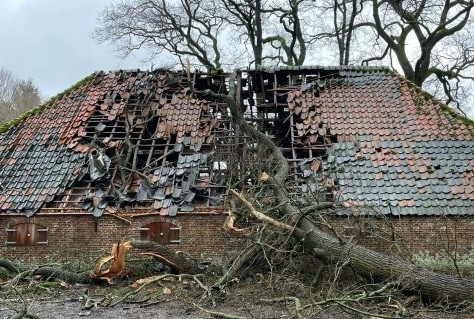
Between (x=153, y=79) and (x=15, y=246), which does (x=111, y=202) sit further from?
(x=153, y=79)

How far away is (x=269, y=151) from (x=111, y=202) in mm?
4079

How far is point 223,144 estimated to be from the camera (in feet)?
43.5

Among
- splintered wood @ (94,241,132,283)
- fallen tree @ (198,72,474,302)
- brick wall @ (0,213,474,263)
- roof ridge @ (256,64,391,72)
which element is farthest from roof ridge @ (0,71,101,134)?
fallen tree @ (198,72,474,302)

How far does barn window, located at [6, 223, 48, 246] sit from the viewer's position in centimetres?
1197

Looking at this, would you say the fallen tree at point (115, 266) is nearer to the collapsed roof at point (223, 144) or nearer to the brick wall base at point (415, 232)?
the collapsed roof at point (223, 144)

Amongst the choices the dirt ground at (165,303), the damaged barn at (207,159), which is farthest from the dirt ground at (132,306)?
Answer: the damaged barn at (207,159)

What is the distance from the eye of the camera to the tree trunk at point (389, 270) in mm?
7906

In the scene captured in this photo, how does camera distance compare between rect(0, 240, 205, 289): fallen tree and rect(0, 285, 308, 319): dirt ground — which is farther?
rect(0, 240, 205, 289): fallen tree

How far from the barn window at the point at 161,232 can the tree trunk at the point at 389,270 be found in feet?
11.8

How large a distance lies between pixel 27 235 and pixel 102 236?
183cm

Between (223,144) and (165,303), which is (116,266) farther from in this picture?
(223,144)

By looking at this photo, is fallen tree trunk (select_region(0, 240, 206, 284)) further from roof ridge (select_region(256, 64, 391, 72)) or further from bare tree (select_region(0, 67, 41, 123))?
bare tree (select_region(0, 67, 41, 123))

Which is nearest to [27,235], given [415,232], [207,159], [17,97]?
[207,159]

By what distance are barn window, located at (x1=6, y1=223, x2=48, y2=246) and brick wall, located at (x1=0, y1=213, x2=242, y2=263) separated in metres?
0.10
